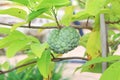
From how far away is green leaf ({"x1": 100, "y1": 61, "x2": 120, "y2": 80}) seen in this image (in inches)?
30.9

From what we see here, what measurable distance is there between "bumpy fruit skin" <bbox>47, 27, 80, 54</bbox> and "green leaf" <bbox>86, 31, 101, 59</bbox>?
0.06 metres

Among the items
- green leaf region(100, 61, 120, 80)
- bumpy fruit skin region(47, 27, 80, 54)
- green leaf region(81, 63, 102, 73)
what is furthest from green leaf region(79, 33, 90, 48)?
green leaf region(100, 61, 120, 80)

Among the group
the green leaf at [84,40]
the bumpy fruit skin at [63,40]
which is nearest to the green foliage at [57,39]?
the bumpy fruit skin at [63,40]

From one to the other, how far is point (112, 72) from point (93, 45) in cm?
17

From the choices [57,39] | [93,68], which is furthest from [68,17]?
[93,68]

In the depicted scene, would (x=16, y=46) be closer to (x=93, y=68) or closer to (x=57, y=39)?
(x=57, y=39)

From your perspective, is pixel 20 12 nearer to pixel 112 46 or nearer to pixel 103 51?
pixel 103 51

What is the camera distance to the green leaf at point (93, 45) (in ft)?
3.12

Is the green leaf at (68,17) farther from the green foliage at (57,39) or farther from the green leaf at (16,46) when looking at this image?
the green leaf at (16,46)

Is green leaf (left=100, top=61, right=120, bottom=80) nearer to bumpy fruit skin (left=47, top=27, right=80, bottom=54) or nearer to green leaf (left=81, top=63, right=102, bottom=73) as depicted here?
bumpy fruit skin (left=47, top=27, right=80, bottom=54)

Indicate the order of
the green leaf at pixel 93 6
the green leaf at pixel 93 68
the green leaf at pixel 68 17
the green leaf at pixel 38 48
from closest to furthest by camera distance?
the green leaf at pixel 93 6 → the green leaf at pixel 38 48 → the green leaf at pixel 68 17 → the green leaf at pixel 93 68

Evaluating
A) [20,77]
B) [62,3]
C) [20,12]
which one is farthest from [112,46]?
[20,77]

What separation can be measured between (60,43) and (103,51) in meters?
0.11

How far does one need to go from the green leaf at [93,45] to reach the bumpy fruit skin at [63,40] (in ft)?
0.18
